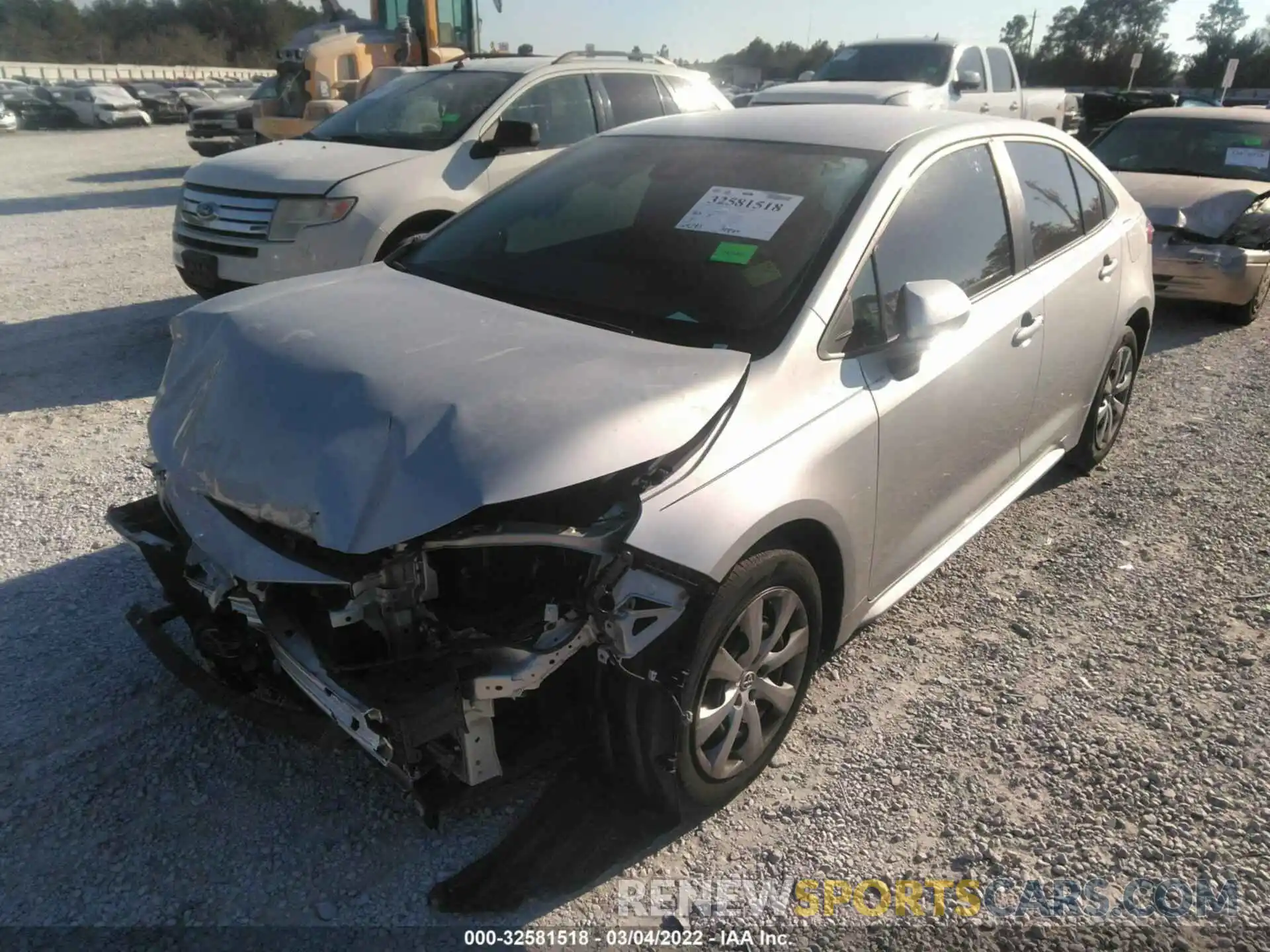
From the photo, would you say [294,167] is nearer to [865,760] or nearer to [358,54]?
[865,760]

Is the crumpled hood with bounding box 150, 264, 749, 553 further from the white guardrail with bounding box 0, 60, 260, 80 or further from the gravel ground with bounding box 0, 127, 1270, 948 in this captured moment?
the white guardrail with bounding box 0, 60, 260, 80

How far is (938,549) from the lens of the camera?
137 inches

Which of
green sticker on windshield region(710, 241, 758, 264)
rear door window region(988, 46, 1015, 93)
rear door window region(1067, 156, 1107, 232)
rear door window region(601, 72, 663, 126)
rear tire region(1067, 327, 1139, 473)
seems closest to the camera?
green sticker on windshield region(710, 241, 758, 264)

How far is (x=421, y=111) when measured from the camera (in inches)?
281

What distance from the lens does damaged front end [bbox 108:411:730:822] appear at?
224 cm

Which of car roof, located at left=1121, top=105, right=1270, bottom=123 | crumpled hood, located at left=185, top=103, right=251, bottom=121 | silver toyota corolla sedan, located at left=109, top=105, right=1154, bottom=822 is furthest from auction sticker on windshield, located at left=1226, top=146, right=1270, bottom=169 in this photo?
crumpled hood, located at left=185, top=103, right=251, bottom=121

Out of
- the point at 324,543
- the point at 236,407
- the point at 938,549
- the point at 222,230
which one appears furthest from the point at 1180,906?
the point at 222,230

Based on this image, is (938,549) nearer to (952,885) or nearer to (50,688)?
(952,885)

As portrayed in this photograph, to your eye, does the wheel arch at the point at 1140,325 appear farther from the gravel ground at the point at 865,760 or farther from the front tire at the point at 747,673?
the front tire at the point at 747,673

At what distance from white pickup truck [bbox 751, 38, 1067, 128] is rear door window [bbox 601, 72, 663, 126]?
14.1 ft

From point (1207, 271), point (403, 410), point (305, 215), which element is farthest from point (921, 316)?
point (1207, 271)

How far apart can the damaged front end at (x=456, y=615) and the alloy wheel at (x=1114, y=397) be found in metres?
3.15

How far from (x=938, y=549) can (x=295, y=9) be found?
8729 centimetres

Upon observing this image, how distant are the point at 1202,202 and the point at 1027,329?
5149mm
